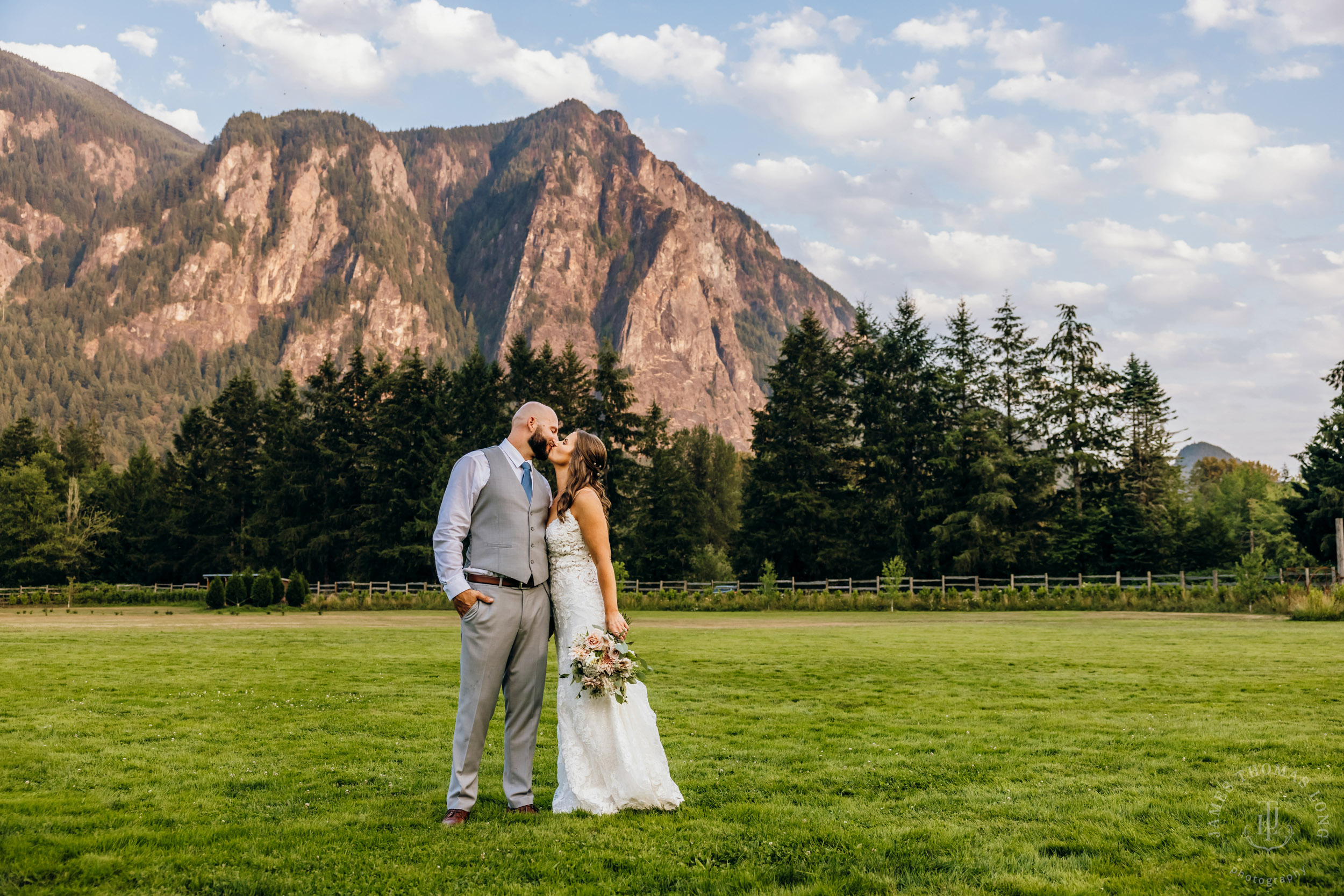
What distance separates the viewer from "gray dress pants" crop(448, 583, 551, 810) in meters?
5.32

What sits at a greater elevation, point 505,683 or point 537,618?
point 537,618

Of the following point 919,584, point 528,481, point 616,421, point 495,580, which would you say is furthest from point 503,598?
point 616,421

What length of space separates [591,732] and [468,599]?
3.84ft

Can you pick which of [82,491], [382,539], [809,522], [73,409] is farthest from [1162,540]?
[73,409]

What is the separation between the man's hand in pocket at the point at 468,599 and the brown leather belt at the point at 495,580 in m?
0.09

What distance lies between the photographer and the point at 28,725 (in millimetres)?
8469

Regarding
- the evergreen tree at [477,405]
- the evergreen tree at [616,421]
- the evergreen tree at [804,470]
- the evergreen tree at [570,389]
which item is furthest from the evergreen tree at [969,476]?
the evergreen tree at [477,405]

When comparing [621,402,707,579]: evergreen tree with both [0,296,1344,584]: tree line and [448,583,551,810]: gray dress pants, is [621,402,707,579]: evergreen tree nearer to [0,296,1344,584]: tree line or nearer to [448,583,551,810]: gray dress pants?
[0,296,1344,584]: tree line

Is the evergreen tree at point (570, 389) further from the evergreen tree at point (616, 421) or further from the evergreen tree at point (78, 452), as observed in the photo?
the evergreen tree at point (78, 452)

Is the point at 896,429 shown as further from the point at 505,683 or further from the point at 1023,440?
the point at 505,683

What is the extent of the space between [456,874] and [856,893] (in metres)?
1.86

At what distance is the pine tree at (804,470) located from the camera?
165 ft

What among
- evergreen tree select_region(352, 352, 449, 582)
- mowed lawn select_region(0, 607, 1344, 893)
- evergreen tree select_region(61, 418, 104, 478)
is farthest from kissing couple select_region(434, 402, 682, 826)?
evergreen tree select_region(61, 418, 104, 478)

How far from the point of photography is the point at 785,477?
52.2 m
